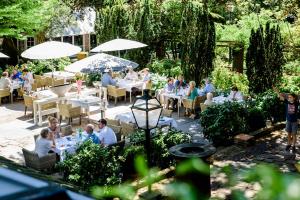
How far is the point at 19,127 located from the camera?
549 inches

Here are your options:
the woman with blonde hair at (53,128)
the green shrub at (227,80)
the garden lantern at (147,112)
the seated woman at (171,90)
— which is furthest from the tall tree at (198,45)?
the garden lantern at (147,112)

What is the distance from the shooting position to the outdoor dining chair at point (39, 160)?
9266mm

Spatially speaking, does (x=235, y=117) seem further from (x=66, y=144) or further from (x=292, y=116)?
(x=66, y=144)

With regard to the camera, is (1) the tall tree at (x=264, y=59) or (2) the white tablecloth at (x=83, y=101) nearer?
(2) the white tablecloth at (x=83, y=101)

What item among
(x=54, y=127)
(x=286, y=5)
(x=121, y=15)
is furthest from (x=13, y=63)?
(x=54, y=127)

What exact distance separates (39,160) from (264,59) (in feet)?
28.4

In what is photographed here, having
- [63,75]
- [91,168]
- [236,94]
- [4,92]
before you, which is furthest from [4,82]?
[91,168]

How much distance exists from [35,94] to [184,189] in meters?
14.6

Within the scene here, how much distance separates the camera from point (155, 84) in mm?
17406

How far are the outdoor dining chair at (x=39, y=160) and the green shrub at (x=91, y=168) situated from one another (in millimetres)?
844

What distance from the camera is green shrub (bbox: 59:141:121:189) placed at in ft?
27.3

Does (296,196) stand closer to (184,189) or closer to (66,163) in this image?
(184,189)

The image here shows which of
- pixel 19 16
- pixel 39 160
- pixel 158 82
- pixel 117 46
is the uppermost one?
pixel 19 16

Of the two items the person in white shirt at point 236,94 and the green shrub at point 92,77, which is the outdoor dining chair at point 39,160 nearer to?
the person in white shirt at point 236,94
